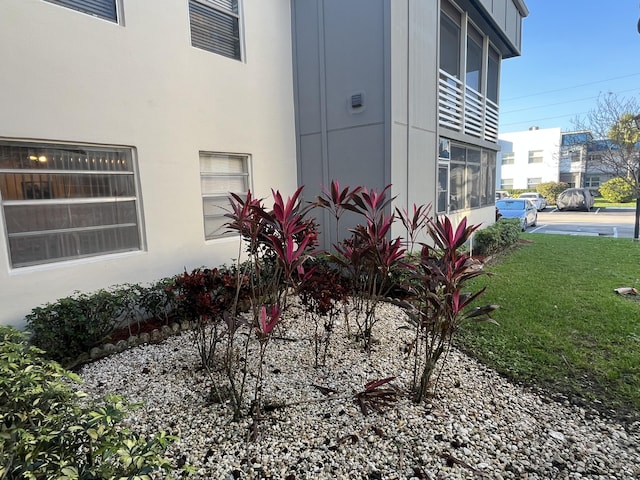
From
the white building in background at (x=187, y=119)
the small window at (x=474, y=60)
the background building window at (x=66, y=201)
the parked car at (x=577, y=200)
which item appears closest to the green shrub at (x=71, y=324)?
the white building in background at (x=187, y=119)

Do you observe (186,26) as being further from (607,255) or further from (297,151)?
(607,255)

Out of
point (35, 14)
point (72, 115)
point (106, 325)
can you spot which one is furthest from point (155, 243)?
point (35, 14)

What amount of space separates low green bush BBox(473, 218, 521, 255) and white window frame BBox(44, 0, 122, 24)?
31.1 feet

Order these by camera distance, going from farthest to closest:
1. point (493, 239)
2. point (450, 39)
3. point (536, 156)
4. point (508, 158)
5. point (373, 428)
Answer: point (508, 158), point (536, 156), point (493, 239), point (450, 39), point (373, 428)

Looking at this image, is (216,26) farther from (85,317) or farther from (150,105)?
(85,317)

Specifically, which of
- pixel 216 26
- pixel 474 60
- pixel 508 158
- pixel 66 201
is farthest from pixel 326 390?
pixel 508 158

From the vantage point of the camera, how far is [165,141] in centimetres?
534

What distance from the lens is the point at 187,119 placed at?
5.58m

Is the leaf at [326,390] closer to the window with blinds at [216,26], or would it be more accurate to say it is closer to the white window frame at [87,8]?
the white window frame at [87,8]

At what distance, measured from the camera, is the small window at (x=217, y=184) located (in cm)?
609

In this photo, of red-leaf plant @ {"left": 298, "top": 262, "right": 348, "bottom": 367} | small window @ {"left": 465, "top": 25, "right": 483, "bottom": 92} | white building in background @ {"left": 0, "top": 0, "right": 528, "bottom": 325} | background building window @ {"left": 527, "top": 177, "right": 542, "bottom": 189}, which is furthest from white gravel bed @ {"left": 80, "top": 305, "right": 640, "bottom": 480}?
Result: background building window @ {"left": 527, "top": 177, "right": 542, "bottom": 189}

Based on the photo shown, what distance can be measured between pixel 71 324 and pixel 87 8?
12.8 ft

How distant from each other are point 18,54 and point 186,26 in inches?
92.6

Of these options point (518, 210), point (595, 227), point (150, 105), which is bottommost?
point (595, 227)
